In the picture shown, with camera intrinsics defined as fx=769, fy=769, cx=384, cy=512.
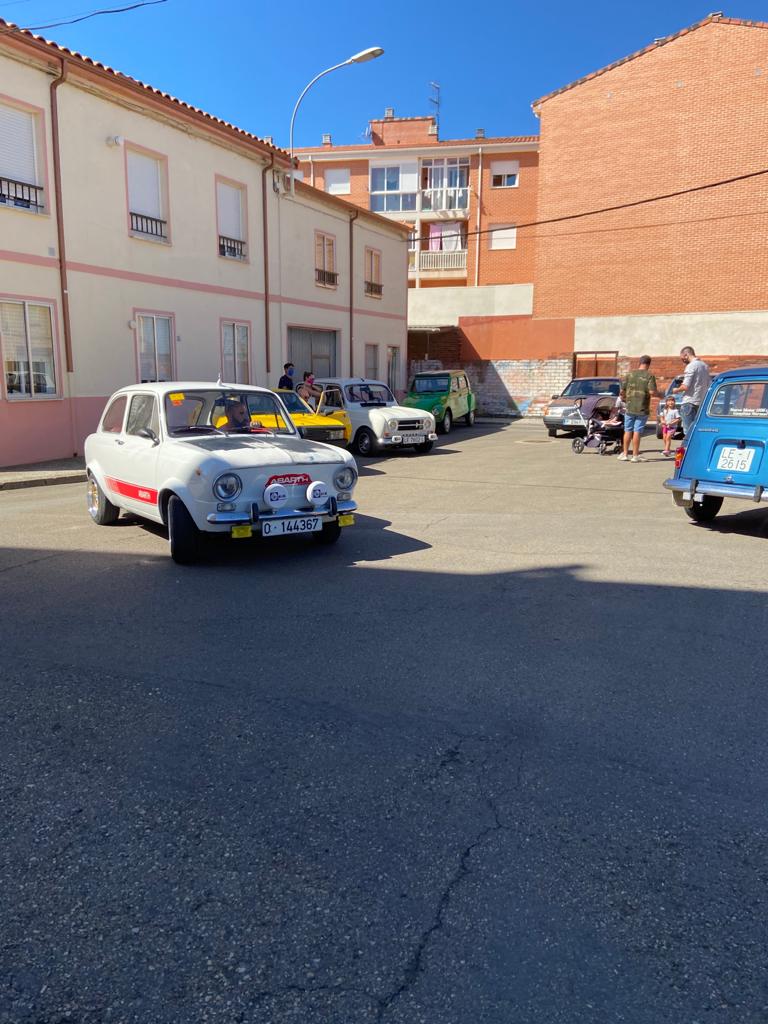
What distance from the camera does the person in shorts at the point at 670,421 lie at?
15.2 m

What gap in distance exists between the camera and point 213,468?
6.42 m

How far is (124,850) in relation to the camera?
2.73 meters

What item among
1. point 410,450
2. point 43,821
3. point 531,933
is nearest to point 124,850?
point 43,821

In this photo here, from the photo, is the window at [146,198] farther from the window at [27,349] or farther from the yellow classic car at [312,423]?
the yellow classic car at [312,423]

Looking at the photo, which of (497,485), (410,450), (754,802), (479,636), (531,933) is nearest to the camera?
(531,933)

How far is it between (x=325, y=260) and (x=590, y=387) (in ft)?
28.0

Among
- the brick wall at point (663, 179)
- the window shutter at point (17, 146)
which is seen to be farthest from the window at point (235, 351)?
the brick wall at point (663, 179)

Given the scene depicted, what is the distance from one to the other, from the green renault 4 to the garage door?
107 inches

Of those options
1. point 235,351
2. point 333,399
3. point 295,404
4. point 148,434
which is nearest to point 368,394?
point 333,399

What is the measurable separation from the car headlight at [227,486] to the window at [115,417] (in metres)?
2.21

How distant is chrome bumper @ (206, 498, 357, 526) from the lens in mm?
6418

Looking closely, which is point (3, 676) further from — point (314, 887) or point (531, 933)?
point (531, 933)

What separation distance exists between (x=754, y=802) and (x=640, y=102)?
31118mm

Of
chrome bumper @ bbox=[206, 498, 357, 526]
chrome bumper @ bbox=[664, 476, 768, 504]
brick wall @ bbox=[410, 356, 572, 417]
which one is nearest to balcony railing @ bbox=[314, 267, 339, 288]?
brick wall @ bbox=[410, 356, 572, 417]
